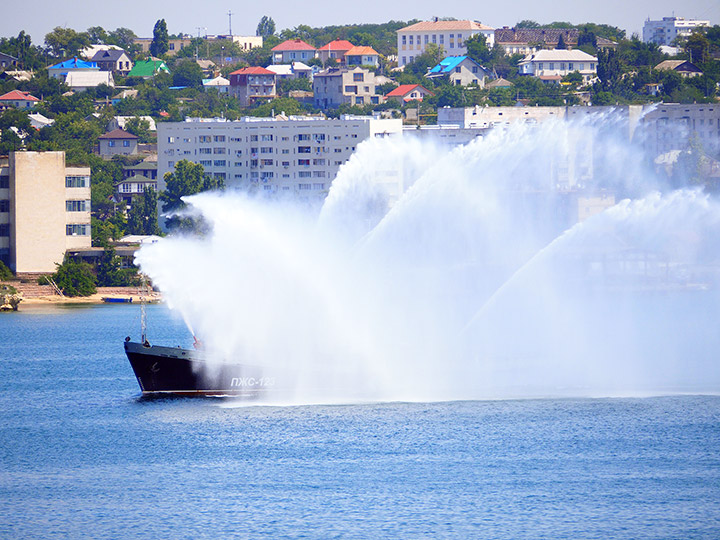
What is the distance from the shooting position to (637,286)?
101 m

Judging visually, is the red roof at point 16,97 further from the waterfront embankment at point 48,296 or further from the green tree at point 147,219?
the waterfront embankment at point 48,296

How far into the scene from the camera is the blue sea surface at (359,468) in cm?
3381

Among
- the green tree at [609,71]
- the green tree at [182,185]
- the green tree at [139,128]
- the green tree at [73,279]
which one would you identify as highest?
the green tree at [609,71]

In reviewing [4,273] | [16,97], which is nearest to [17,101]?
[16,97]

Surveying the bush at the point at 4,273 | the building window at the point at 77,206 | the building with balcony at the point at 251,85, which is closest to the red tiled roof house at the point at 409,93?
the building with balcony at the point at 251,85

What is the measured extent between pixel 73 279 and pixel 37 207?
259 inches

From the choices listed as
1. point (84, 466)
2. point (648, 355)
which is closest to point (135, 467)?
point (84, 466)

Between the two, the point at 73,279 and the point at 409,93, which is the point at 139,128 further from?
the point at 73,279

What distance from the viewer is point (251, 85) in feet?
639

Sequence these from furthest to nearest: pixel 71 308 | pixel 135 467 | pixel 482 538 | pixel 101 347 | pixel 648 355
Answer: pixel 71 308 → pixel 101 347 → pixel 648 355 → pixel 135 467 → pixel 482 538

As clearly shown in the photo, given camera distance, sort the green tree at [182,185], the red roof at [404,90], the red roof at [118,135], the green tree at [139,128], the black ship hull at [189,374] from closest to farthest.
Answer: the black ship hull at [189,374] < the green tree at [182,185] < the red roof at [118,135] < the green tree at [139,128] < the red roof at [404,90]

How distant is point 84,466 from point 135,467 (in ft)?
5.81

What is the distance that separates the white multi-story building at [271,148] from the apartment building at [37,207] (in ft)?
87.2

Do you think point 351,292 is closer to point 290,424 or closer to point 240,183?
point 290,424
